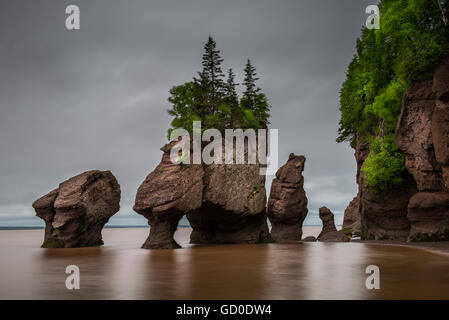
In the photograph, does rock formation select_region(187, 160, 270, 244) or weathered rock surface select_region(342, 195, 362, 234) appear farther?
weathered rock surface select_region(342, 195, 362, 234)

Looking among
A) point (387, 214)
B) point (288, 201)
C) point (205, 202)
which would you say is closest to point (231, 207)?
point (205, 202)

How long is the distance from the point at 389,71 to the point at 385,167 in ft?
33.0

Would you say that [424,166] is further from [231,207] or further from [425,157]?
[231,207]

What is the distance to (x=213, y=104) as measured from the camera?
35.0m

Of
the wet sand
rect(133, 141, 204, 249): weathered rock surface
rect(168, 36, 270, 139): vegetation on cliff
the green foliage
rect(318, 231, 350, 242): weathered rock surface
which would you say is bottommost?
rect(318, 231, 350, 242): weathered rock surface

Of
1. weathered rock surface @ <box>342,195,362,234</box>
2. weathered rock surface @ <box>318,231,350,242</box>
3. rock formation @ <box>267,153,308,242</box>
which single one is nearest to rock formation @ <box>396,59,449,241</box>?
weathered rock surface @ <box>318,231,350,242</box>

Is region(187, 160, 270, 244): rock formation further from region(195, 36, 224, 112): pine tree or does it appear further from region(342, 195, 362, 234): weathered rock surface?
region(342, 195, 362, 234): weathered rock surface

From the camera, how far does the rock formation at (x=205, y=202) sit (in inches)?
1075

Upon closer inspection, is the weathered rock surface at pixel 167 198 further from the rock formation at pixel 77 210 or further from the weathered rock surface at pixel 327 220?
the weathered rock surface at pixel 327 220

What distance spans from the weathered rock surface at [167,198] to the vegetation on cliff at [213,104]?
516 cm

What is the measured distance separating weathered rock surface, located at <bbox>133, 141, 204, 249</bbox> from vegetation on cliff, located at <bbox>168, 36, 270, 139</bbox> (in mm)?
5159

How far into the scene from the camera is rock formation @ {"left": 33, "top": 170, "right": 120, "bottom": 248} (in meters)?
30.9

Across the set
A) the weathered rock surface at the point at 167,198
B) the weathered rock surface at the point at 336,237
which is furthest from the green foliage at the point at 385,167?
the weathered rock surface at the point at 167,198
